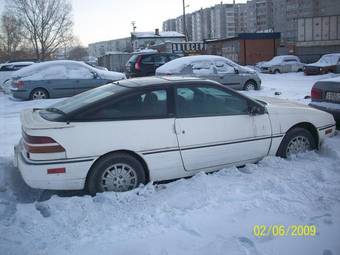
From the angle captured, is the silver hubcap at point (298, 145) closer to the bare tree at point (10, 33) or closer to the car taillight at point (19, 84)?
the car taillight at point (19, 84)

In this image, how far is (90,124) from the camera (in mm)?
4527

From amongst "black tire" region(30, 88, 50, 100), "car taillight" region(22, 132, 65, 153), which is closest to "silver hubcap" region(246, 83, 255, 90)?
"black tire" region(30, 88, 50, 100)

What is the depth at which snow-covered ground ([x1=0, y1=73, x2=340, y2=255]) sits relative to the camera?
347cm

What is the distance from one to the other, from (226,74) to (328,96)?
8017 millimetres

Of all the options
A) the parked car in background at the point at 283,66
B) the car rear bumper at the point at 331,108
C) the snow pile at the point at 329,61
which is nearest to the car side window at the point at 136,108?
the car rear bumper at the point at 331,108

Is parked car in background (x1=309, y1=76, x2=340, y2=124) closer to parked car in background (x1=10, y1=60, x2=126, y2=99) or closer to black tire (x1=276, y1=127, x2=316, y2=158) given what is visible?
black tire (x1=276, y1=127, x2=316, y2=158)

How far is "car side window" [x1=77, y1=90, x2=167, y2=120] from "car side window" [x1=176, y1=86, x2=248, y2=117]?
217 millimetres

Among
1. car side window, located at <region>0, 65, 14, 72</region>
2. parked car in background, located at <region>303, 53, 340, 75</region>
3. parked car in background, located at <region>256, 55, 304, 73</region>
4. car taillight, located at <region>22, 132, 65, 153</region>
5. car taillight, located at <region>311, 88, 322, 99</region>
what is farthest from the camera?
parked car in background, located at <region>256, 55, 304, 73</region>

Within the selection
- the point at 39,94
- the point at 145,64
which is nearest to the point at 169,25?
the point at 145,64

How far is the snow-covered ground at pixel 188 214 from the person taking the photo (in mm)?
3467

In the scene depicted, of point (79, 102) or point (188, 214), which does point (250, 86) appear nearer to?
point (79, 102)

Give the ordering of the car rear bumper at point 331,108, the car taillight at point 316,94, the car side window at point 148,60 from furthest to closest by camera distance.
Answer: the car side window at point 148,60
the car taillight at point 316,94
the car rear bumper at point 331,108

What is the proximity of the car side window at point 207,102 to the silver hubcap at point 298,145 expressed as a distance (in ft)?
2.98

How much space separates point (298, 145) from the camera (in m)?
5.76
